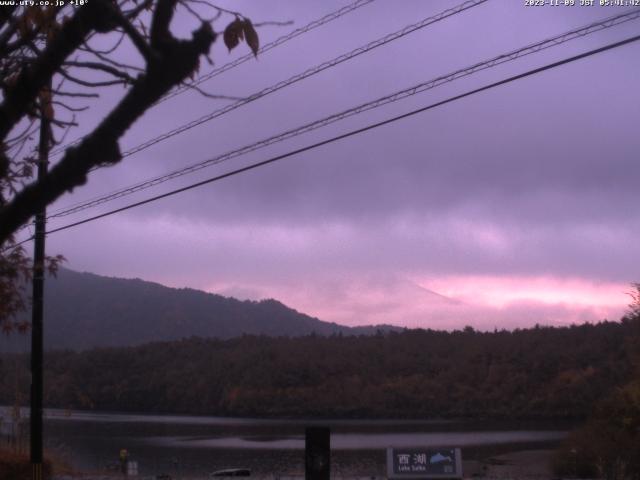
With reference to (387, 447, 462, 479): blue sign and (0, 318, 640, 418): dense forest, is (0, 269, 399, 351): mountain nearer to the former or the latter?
(0, 318, 640, 418): dense forest

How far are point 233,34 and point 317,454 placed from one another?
572 cm

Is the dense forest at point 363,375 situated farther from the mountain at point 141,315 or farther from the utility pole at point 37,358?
the utility pole at point 37,358

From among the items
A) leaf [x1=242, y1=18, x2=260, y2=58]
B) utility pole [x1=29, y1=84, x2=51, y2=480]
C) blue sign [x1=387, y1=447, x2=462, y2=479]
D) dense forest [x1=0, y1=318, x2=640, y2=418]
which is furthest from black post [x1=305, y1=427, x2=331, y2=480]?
dense forest [x1=0, y1=318, x2=640, y2=418]

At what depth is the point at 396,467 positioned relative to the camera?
1470 centimetres

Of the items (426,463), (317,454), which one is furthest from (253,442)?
(317,454)

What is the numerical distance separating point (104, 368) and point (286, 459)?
1965 inches

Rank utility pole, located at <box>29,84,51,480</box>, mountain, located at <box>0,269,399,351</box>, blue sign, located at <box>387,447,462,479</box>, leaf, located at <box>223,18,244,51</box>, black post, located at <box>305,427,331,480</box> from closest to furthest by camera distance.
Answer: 1. leaf, located at <box>223,18,244,51</box>
2. black post, located at <box>305,427,331,480</box>
3. blue sign, located at <box>387,447,462,479</box>
4. utility pole, located at <box>29,84,51,480</box>
5. mountain, located at <box>0,269,399,351</box>

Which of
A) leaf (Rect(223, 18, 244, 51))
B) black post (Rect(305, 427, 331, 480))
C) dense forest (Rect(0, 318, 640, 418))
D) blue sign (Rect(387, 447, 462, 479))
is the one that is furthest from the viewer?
dense forest (Rect(0, 318, 640, 418))

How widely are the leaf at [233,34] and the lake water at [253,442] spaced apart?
2313cm

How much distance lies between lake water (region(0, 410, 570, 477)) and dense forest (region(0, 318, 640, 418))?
8.91 meters

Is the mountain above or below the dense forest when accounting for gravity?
above

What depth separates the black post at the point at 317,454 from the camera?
9.83 metres

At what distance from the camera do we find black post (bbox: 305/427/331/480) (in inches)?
387

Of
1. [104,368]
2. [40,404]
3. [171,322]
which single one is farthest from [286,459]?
[171,322]
